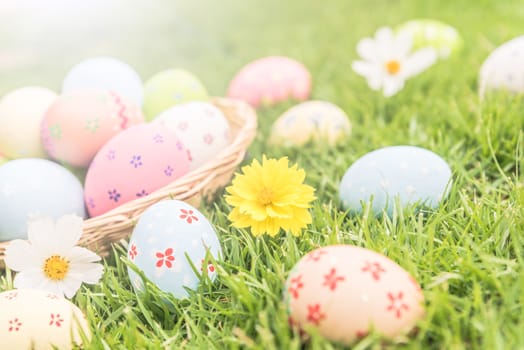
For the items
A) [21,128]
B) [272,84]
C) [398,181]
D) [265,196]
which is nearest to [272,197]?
[265,196]

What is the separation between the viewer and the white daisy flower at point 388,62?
2.22 m

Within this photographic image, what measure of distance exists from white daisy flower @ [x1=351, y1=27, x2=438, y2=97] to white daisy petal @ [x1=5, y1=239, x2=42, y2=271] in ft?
4.45

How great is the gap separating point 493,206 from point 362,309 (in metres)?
0.58

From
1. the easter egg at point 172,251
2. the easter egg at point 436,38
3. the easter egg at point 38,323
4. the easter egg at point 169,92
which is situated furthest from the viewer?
the easter egg at point 436,38

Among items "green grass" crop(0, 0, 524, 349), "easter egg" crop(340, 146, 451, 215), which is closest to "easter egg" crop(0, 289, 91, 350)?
"green grass" crop(0, 0, 524, 349)

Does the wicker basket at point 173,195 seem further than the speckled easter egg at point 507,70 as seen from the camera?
No

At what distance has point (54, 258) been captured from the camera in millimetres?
1357

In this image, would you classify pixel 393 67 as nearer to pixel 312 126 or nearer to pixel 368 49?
pixel 368 49

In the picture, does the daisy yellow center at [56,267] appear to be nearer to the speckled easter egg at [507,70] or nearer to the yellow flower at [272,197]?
the yellow flower at [272,197]

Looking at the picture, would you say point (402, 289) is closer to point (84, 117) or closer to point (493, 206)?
point (493, 206)

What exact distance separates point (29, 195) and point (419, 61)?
4.63 ft

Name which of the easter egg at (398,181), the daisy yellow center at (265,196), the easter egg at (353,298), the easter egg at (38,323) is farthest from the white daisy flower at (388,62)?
the easter egg at (38,323)

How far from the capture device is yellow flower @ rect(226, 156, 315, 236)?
132 centimetres

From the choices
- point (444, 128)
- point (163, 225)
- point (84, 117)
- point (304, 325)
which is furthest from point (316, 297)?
point (444, 128)
